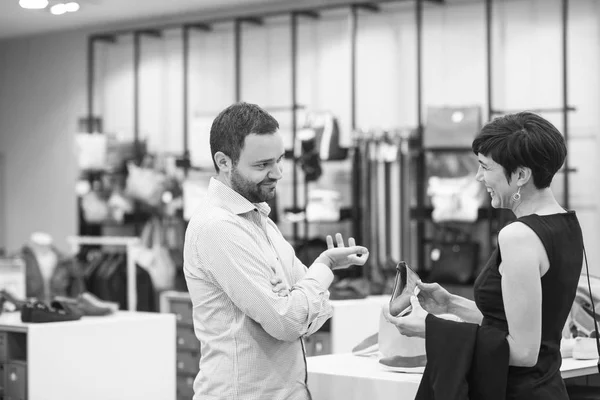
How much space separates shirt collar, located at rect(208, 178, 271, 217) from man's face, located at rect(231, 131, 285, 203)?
0.05 feet

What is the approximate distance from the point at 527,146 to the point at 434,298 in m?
0.55

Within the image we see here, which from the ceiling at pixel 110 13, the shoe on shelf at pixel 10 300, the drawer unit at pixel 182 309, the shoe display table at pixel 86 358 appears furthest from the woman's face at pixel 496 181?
the ceiling at pixel 110 13

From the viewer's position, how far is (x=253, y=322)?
238cm

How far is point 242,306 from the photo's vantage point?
231cm

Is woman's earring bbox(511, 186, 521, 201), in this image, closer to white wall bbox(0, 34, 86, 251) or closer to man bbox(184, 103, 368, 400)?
man bbox(184, 103, 368, 400)

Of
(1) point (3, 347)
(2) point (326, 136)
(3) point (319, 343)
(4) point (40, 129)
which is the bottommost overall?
(3) point (319, 343)

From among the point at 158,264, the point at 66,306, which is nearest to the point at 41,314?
the point at 66,306

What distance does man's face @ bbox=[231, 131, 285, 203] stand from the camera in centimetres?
237

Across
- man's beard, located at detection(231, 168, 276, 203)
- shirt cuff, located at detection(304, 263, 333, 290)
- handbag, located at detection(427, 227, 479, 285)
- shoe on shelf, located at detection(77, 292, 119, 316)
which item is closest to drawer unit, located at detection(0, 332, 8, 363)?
shoe on shelf, located at detection(77, 292, 119, 316)

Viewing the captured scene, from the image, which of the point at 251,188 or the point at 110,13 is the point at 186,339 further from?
the point at 251,188

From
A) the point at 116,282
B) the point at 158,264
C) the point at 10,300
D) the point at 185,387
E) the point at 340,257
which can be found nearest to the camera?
the point at 340,257

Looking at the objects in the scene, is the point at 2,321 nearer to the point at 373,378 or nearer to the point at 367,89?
the point at 373,378

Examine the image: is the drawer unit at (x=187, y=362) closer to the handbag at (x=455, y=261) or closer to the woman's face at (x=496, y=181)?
the handbag at (x=455, y=261)

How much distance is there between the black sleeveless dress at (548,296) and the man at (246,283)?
13.4 inches
